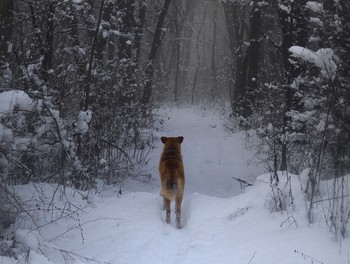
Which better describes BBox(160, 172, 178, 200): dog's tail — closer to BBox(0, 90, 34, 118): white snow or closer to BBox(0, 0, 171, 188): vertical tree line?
BBox(0, 0, 171, 188): vertical tree line

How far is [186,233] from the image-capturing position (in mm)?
5617

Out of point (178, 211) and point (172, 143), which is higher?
point (172, 143)

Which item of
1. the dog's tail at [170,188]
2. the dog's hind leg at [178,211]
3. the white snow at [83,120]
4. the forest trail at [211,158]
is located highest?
the white snow at [83,120]

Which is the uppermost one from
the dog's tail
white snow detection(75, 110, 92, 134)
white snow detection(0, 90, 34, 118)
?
white snow detection(0, 90, 34, 118)

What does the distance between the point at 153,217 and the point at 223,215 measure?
1036 mm

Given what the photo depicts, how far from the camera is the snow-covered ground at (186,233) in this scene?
4.37 m

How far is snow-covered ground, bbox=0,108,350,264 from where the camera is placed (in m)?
4.37

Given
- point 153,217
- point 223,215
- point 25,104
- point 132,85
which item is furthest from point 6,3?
point 132,85

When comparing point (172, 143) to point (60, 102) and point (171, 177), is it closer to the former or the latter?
point (171, 177)

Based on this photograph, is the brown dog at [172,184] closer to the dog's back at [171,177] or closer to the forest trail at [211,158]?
the dog's back at [171,177]

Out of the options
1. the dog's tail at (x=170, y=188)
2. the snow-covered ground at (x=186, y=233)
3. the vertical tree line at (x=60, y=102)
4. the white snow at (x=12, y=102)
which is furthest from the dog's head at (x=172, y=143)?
the white snow at (x=12, y=102)

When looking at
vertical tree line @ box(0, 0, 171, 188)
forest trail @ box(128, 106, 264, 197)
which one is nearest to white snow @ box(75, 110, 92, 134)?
vertical tree line @ box(0, 0, 171, 188)

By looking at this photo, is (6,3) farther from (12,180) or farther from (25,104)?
(12,180)

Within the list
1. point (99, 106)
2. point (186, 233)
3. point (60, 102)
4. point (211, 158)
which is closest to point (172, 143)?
point (60, 102)
